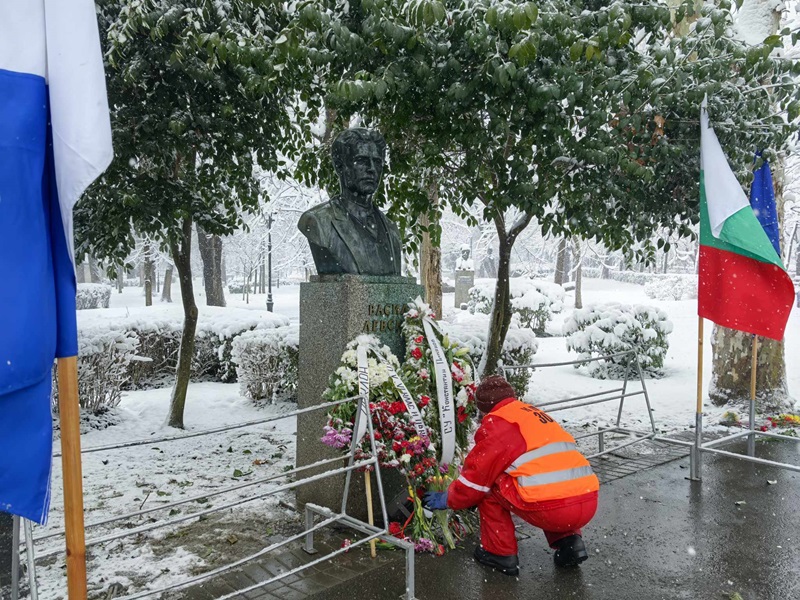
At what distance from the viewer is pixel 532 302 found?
18.7 metres

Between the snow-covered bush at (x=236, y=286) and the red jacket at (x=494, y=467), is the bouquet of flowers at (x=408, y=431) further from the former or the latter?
the snow-covered bush at (x=236, y=286)

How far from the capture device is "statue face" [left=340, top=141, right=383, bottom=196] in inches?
187

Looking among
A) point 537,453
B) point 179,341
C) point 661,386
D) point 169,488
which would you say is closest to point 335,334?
point 537,453

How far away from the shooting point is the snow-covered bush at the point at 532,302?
1867 cm

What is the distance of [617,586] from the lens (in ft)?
12.1

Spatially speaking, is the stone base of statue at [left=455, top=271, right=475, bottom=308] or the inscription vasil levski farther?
the stone base of statue at [left=455, top=271, right=475, bottom=308]

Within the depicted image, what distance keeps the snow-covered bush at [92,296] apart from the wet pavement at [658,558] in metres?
27.7

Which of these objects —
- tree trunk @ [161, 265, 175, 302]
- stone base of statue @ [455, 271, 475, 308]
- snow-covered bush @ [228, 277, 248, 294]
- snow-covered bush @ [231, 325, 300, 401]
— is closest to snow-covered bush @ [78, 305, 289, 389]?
snow-covered bush @ [231, 325, 300, 401]

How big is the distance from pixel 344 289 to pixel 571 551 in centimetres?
228

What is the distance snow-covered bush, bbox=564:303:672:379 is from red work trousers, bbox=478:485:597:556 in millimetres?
8379

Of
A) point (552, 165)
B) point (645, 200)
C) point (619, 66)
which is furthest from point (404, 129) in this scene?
point (645, 200)

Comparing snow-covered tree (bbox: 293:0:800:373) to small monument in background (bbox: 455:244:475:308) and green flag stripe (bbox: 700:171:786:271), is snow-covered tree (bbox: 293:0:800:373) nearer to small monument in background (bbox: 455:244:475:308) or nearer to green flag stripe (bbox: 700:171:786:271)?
green flag stripe (bbox: 700:171:786:271)

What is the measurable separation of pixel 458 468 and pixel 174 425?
4.30 meters

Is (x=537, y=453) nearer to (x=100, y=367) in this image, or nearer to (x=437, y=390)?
(x=437, y=390)
